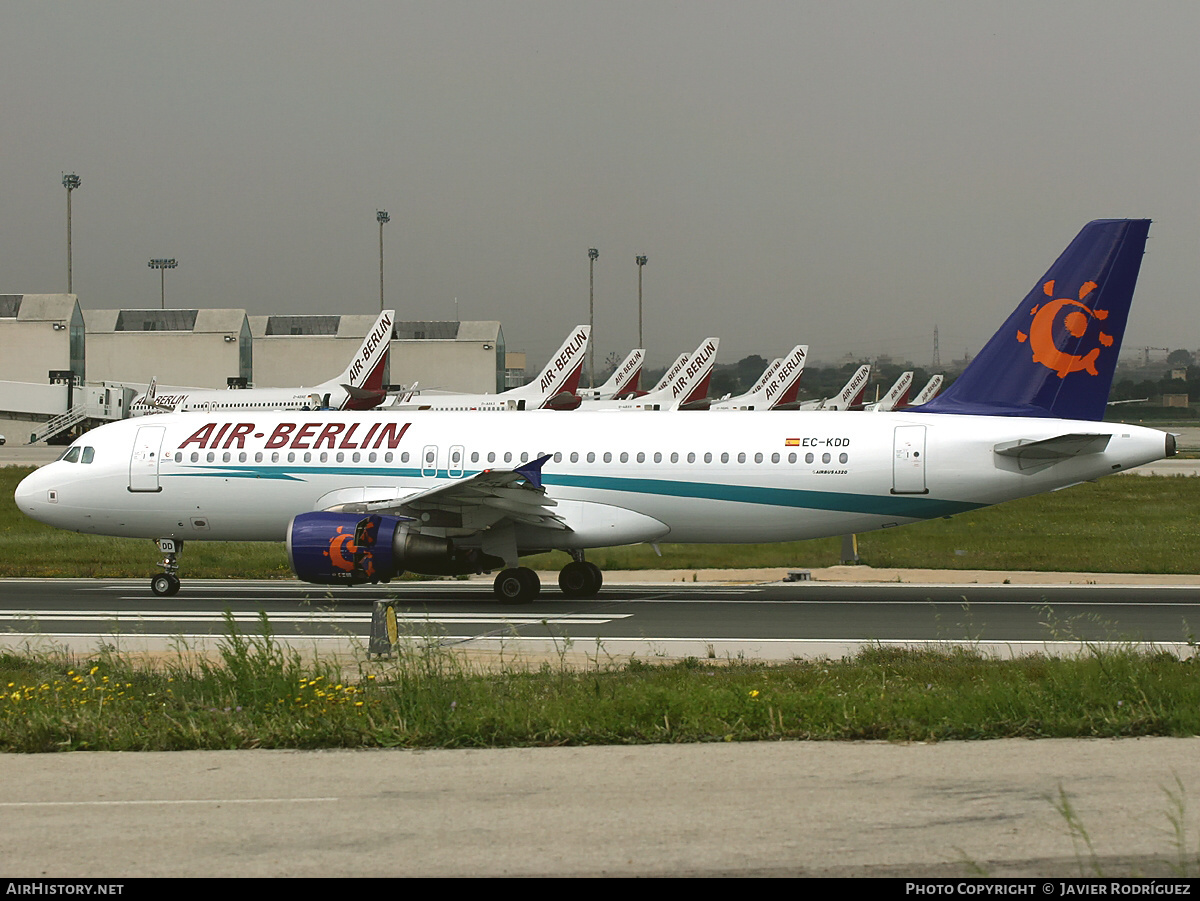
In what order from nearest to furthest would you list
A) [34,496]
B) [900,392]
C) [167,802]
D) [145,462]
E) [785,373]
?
[167,802] < [145,462] < [34,496] < [785,373] < [900,392]

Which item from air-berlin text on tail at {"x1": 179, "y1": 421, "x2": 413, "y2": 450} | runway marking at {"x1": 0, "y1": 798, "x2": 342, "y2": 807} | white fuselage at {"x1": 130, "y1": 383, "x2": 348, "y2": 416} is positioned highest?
white fuselage at {"x1": 130, "y1": 383, "x2": 348, "y2": 416}

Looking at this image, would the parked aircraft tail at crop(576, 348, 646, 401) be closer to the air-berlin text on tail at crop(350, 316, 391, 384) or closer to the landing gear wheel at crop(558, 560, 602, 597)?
the air-berlin text on tail at crop(350, 316, 391, 384)

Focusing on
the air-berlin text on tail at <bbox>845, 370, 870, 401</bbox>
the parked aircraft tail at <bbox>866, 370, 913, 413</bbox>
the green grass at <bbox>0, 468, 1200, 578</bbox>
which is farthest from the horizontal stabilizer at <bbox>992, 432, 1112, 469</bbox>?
the parked aircraft tail at <bbox>866, 370, 913, 413</bbox>

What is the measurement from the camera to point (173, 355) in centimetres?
10731

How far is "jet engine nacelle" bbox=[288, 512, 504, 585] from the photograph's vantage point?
72.0 ft

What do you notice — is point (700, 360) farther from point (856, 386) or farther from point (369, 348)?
point (369, 348)

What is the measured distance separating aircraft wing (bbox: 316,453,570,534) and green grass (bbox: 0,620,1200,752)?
28.6 feet

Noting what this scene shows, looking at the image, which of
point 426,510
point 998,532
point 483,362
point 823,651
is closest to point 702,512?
point 426,510

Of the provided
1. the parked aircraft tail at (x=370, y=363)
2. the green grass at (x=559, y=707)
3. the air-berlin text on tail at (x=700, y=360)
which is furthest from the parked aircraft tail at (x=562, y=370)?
the green grass at (x=559, y=707)

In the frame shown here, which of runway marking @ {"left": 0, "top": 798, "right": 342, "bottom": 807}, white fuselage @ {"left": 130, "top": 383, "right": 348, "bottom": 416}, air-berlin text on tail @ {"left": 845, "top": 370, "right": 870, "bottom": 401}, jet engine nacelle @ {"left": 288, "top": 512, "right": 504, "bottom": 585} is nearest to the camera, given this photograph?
runway marking @ {"left": 0, "top": 798, "right": 342, "bottom": 807}

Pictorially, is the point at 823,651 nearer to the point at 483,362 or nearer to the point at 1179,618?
the point at 1179,618

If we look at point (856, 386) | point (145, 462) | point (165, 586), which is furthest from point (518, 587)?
point (856, 386)

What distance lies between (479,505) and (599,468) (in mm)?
2482

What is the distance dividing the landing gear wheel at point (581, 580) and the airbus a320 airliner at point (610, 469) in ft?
0.12
